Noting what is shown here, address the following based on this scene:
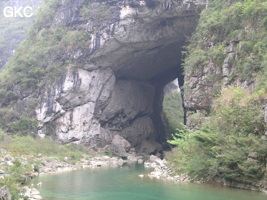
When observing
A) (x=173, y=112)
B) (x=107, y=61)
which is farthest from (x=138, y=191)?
(x=173, y=112)

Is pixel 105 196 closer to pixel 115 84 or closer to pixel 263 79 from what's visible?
pixel 263 79

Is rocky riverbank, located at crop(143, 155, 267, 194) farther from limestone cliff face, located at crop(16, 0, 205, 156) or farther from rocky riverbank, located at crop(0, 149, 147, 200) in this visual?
limestone cliff face, located at crop(16, 0, 205, 156)

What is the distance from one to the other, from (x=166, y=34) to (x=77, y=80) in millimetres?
9816

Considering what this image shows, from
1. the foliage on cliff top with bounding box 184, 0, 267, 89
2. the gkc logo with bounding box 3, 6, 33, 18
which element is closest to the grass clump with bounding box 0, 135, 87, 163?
the foliage on cliff top with bounding box 184, 0, 267, 89

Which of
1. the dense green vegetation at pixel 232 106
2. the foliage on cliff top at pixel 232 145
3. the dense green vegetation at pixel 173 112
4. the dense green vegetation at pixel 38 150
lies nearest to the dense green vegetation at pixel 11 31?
the dense green vegetation at pixel 173 112

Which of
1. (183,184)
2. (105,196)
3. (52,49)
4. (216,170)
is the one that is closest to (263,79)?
(216,170)

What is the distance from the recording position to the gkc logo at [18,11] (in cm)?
7131

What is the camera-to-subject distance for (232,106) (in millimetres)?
14859

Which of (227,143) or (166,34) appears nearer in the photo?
(227,143)

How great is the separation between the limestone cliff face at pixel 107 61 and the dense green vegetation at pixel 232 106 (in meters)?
7.46

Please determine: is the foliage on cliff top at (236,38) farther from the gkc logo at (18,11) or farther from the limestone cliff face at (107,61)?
the gkc logo at (18,11)

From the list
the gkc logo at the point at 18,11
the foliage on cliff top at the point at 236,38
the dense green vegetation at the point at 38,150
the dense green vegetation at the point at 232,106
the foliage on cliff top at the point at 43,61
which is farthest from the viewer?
the gkc logo at the point at 18,11

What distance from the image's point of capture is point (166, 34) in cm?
3148

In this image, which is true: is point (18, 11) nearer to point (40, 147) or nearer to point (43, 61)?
point (43, 61)
